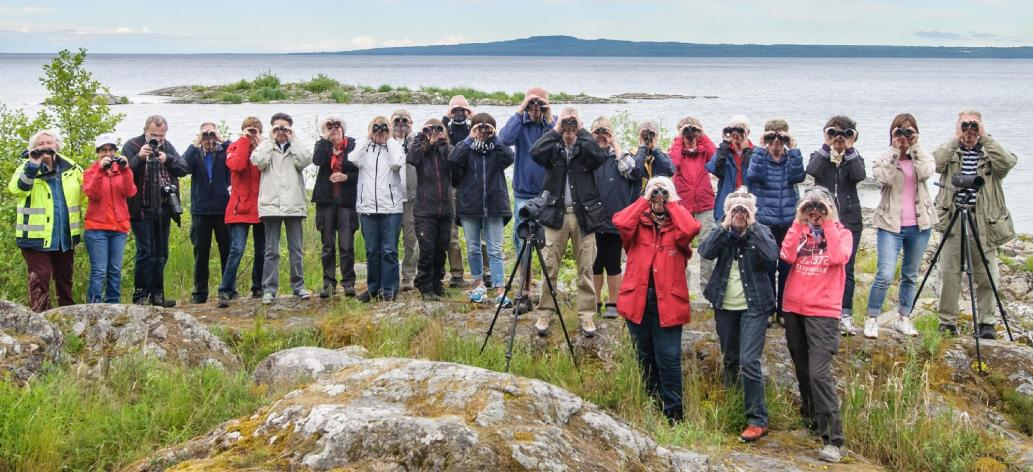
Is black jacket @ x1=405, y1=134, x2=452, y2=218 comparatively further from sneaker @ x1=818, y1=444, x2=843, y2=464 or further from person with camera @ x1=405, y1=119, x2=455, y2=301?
sneaker @ x1=818, y1=444, x2=843, y2=464

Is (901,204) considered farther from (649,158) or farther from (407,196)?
(407,196)

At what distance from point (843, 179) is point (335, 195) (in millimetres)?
4870

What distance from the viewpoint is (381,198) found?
8.59 metres

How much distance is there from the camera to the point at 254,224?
9.05 meters

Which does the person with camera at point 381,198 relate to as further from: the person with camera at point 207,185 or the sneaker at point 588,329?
the sneaker at point 588,329

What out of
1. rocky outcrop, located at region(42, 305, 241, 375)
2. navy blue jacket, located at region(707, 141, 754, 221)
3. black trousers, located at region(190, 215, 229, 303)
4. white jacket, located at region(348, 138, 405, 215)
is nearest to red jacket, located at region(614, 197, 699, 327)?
navy blue jacket, located at region(707, 141, 754, 221)

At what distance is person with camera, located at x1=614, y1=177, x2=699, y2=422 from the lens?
246 inches

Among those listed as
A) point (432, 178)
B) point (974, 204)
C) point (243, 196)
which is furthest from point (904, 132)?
point (243, 196)

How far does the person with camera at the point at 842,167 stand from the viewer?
7441 mm

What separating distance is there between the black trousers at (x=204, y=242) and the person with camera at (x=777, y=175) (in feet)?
17.9

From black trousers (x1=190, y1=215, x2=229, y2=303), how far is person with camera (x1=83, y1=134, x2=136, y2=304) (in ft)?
2.41

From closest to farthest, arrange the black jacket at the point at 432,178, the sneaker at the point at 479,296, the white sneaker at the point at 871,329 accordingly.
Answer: the white sneaker at the point at 871,329 → the black jacket at the point at 432,178 → the sneaker at the point at 479,296

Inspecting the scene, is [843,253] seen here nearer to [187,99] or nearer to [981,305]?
[981,305]

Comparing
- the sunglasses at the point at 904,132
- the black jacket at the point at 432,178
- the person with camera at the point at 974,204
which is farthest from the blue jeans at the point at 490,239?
the person with camera at the point at 974,204
